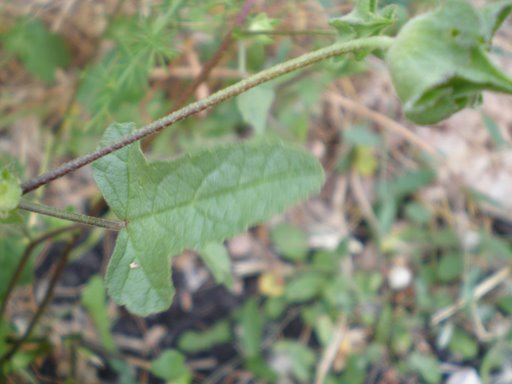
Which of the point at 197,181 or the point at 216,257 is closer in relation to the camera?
the point at 197,181

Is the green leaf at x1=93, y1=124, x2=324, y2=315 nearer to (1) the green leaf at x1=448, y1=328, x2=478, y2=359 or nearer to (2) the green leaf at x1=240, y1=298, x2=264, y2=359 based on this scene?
(2) the green leaf at x1=240, y1=298, x2=264, y2=359

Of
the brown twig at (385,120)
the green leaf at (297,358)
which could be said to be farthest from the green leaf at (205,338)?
the brown twig at (385,120)

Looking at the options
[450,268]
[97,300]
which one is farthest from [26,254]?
[450,268]

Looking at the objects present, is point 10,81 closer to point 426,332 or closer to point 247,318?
point 247,318

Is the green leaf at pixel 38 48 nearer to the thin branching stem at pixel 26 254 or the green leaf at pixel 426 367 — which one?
the thin branching stem at pixel 26 254

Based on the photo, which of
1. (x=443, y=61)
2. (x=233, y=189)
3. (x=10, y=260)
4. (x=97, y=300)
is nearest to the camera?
(x=443, y=61)

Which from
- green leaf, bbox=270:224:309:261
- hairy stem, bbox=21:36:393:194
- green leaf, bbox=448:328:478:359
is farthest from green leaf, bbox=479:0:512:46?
green leaf, bbox=448:328:478:359

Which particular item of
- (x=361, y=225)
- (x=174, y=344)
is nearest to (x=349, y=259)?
(x=361, y=225)

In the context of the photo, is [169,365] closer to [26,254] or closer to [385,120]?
[26,254]
